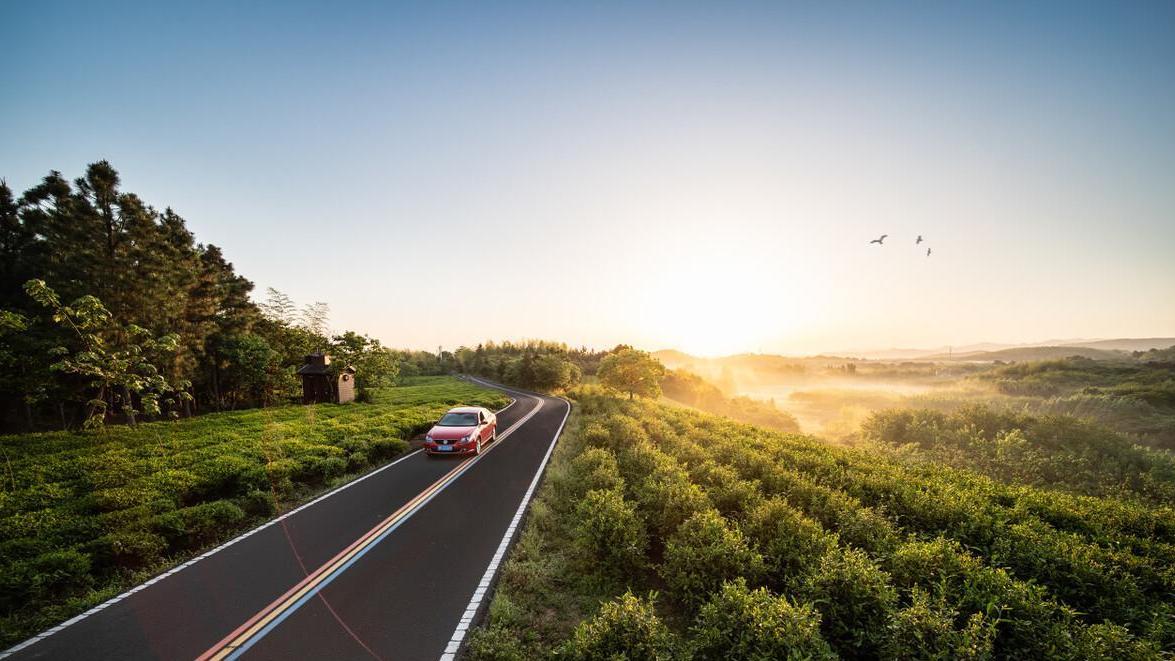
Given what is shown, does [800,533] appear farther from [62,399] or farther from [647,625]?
[62,399]

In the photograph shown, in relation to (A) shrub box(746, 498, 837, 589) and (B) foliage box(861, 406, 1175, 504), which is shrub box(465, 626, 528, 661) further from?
(B) foliage box(861, 406, 1175, 504)

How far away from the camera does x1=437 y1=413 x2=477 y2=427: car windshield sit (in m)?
17.6

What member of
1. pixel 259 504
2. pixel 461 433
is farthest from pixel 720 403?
pixel 259 504

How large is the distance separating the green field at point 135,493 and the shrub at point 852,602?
455 inches

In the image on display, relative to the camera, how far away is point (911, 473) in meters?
12.2

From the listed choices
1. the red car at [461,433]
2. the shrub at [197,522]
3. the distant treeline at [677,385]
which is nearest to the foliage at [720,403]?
the distant treeline at [677,385]

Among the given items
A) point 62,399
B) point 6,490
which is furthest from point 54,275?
point 6,490

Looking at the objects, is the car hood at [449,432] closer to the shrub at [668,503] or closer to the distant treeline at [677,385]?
the shrub at [668,503]

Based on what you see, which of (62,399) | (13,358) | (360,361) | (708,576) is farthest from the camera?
(360,361)

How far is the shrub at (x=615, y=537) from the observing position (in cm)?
742

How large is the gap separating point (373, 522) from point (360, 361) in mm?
28375

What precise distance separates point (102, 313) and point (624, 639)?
65.8 feet

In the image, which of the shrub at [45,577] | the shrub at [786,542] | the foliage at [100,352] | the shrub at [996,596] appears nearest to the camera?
the shrub at [996,596]

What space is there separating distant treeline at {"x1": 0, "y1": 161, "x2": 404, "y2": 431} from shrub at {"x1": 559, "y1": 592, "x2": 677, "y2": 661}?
16.8 meters
